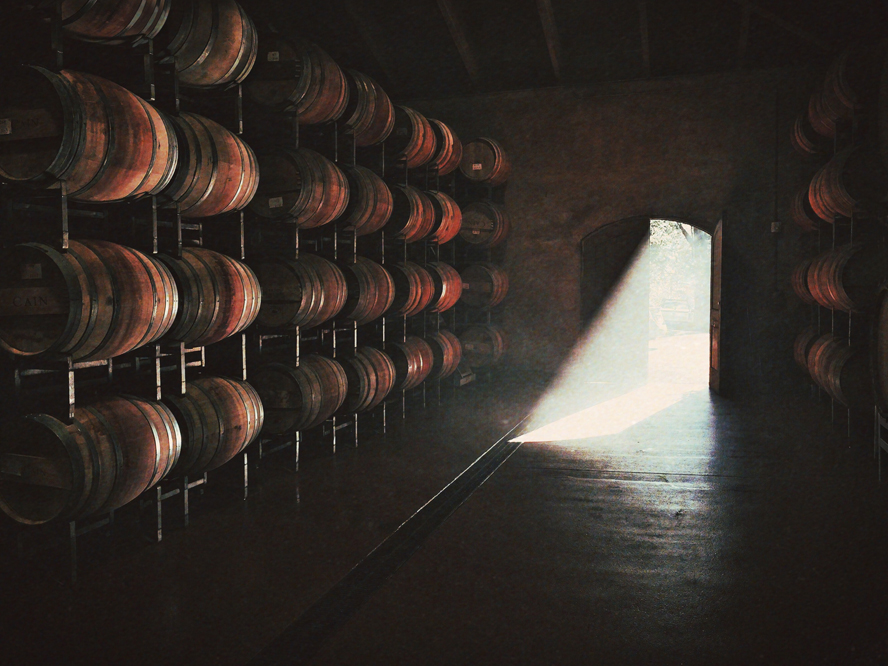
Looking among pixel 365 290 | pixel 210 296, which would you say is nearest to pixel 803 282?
pixel 365 290

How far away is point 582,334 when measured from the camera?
1041cm

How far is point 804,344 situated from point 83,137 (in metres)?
7.53

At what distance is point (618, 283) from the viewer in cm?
1101

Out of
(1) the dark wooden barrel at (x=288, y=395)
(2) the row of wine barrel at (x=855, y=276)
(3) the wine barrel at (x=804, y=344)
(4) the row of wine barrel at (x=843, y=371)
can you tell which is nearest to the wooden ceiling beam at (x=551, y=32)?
(2) the row of wine barrel at (x=855, y=276)

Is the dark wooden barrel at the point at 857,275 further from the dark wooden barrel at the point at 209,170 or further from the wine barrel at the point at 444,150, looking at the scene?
the dark wooden barrel at the point at 209,170

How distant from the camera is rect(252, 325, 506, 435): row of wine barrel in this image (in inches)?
212

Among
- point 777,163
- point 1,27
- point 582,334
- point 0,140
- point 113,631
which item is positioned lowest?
point 113,631

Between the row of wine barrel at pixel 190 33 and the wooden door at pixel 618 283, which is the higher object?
the row of wine barrel at pixel 190 33

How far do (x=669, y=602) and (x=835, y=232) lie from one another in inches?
216

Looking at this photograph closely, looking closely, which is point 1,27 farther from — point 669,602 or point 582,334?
point 582,334

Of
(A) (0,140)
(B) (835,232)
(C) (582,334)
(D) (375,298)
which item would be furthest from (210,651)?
(C) (582,334)

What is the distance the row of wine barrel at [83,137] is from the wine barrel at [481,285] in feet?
20.1

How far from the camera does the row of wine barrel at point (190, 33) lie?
346 centimetres

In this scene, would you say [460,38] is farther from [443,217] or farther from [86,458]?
[86,458]
